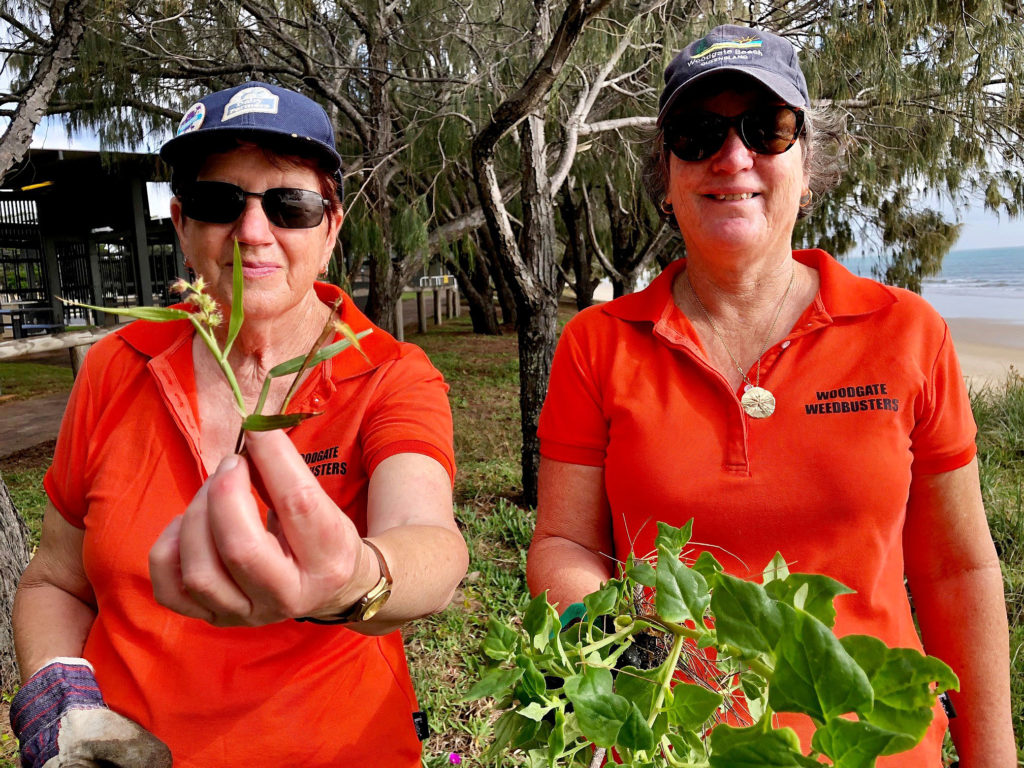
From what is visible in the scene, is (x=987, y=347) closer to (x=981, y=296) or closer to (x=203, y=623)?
(x=981, y=296)

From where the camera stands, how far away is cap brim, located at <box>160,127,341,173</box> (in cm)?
138

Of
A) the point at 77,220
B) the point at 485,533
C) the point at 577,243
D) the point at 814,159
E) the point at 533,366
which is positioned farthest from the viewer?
the point at 77,220

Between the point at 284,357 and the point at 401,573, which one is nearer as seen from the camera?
the point at 401,573

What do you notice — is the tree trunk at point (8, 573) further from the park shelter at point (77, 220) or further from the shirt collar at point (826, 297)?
the park shelter at point (77, 220)

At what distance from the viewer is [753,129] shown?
4.89ft

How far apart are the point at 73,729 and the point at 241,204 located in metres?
0.96

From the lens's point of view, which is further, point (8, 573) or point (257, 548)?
point (8, 573)

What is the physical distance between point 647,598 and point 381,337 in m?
0.89

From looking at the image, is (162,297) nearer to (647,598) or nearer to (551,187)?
(551,187)

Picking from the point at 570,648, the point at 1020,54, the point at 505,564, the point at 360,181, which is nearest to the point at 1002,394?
the point at 1020,54

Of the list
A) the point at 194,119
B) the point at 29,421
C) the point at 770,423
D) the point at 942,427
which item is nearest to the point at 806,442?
the point at 770,423

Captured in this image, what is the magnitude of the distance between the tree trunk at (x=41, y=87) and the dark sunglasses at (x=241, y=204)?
285 cm

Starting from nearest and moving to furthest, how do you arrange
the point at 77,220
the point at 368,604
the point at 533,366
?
1. the point at 368,604
2. the point at 533,366
3. the point at 77,220

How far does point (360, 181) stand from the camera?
6.22 meters
